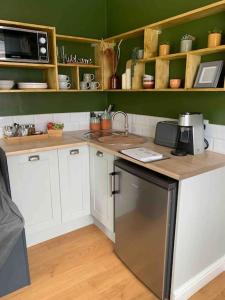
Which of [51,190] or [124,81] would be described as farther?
[124,81]

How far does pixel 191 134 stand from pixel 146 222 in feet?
2.31

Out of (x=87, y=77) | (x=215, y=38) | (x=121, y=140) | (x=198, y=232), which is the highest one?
(x=215, y=38)

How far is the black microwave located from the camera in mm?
1980

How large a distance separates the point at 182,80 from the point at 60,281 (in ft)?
6.10

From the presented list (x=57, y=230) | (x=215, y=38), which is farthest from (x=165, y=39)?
(x=57, y=230)

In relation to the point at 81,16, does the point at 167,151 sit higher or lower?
lower

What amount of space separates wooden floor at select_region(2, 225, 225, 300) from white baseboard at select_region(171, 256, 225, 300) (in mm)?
35

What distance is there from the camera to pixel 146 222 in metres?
1.58

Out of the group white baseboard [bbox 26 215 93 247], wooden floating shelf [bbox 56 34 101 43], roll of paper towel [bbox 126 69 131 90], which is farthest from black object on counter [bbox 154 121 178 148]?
wooden floating shelf [bbox 56 34 101 43]

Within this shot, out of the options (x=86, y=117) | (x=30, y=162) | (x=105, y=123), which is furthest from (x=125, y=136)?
(x=30, y=162)

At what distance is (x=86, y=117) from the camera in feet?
9.52

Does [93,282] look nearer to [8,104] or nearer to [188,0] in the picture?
[8,104]

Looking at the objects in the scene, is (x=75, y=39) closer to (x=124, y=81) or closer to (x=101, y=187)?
(x=124, y=81)

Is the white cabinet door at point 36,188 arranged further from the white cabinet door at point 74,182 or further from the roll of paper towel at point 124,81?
the roll of paper towel at point 124,81
